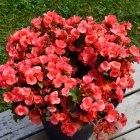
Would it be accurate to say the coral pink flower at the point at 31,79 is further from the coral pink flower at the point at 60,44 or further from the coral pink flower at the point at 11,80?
the coral pink flower at the point at 60,44

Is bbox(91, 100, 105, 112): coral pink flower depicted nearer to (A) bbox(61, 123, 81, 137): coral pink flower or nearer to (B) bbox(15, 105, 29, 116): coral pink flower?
(A) bbox(61, 123, 81, 137): coral pink flower

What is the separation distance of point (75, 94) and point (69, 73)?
0.12 m

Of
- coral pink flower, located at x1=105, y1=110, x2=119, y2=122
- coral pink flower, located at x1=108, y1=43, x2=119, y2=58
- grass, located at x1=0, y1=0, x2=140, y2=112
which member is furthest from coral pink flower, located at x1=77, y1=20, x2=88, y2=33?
grass, located at x1=0, y1=0, x2=140, y2=112

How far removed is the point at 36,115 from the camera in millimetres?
1780

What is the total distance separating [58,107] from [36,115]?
0.33 feet

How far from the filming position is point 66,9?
360cm

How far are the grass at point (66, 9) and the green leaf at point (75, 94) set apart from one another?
1812 millimetres

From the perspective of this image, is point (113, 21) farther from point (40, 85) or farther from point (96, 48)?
point (40, 85)

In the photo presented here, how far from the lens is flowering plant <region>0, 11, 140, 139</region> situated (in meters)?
1.74

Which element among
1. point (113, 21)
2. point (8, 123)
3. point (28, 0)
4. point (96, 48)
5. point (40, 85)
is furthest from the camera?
point (28, 0)

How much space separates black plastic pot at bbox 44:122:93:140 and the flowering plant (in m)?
0.06

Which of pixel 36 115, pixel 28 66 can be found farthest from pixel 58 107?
pixel 28 66

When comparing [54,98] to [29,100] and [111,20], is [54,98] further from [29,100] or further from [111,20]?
[111,20]

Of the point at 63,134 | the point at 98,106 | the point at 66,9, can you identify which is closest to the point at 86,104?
the point at 98,106
